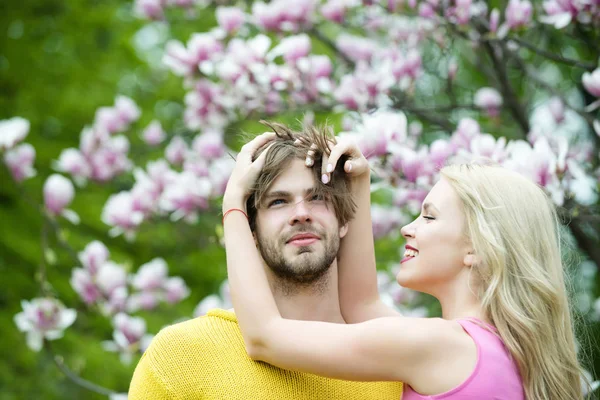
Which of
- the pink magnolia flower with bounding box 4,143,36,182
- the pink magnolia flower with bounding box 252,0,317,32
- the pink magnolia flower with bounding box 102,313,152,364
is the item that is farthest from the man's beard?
the pink magnolia flower with bounding box 4,143,36,182

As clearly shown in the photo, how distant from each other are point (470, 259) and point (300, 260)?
53cm

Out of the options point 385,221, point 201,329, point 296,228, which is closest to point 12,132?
point 385,221

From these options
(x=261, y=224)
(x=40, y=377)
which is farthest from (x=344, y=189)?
(x=40, y=377)

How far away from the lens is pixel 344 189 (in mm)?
2891

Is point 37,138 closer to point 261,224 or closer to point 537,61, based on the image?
point 537,61

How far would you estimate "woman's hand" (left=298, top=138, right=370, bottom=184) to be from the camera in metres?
2.74

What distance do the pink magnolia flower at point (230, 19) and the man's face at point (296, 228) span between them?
2.12 meters

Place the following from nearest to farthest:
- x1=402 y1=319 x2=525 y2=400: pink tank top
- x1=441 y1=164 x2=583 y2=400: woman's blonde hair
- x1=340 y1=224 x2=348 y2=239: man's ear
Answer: x1=402 y1=319 x2=525 y2=400: pink tank top, x1=441 y1=164 x2=583 y2=400: woman's blonde hair, x1=340 y1=224 x2=348 y2=239: man's ear

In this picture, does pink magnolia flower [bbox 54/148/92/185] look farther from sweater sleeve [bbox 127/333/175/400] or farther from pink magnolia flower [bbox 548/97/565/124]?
sweater sleeve [bbox 127/333/175/400]

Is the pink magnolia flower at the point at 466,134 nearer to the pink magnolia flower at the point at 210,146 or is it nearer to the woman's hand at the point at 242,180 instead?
the woman's hand at the point at 242,180

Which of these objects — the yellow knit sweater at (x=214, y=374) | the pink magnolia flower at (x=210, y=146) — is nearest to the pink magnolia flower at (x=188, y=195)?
the pink magnolia flower at (x=210, y=146)

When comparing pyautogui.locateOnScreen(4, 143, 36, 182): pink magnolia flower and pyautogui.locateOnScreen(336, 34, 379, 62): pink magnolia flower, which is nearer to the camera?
pyautogui.locateOnScreen(4, 143, 36, 182): pink magnolia flower

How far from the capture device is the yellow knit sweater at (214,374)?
2.59 metres

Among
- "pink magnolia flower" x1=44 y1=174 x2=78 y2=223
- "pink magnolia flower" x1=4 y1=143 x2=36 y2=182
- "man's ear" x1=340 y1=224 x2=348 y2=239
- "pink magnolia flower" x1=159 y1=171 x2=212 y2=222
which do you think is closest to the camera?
"man's ear" x1=340 y1=224 x2=348 y2=239
